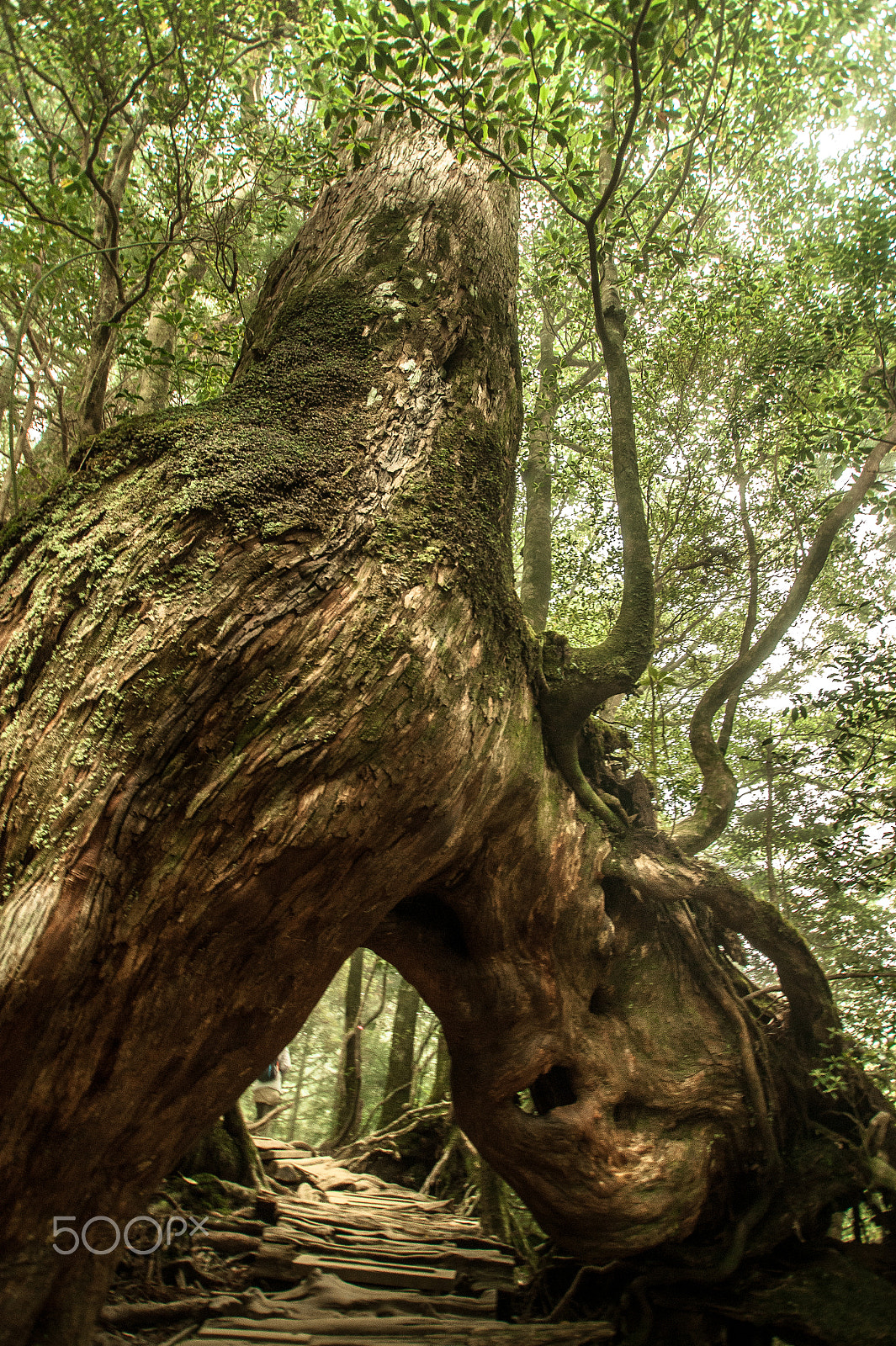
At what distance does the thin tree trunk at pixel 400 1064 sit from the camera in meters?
10.4

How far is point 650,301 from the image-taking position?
7215 mm

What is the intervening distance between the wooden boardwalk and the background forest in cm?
312

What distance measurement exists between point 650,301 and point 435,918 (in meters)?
6.26

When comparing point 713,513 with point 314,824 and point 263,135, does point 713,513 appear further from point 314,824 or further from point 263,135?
point 314,824

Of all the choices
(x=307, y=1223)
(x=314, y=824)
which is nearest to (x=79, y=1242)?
(x=314, y=824)

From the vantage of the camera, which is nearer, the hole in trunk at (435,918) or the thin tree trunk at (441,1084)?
the hole in trunk at (435,918)

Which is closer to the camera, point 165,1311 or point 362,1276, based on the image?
point 165,1311

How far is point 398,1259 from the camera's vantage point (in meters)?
5.53

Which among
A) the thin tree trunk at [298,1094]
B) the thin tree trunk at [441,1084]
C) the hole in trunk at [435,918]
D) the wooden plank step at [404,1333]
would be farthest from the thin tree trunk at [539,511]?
the thin tree trunk at [298,1094]

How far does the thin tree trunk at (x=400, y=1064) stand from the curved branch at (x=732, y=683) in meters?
6.87

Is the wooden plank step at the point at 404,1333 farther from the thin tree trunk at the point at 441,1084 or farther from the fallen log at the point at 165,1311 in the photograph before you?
the thin tree trunk at the point at 441,1084

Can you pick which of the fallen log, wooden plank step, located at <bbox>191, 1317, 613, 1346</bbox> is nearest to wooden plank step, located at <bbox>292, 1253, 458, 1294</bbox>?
wooden plank step, located at <bbox>191, 1317, 613, 1346</bbox>

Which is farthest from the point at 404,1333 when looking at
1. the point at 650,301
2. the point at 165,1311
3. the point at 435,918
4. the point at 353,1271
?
the point at 650,301

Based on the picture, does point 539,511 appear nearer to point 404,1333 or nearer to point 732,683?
point 732,683
